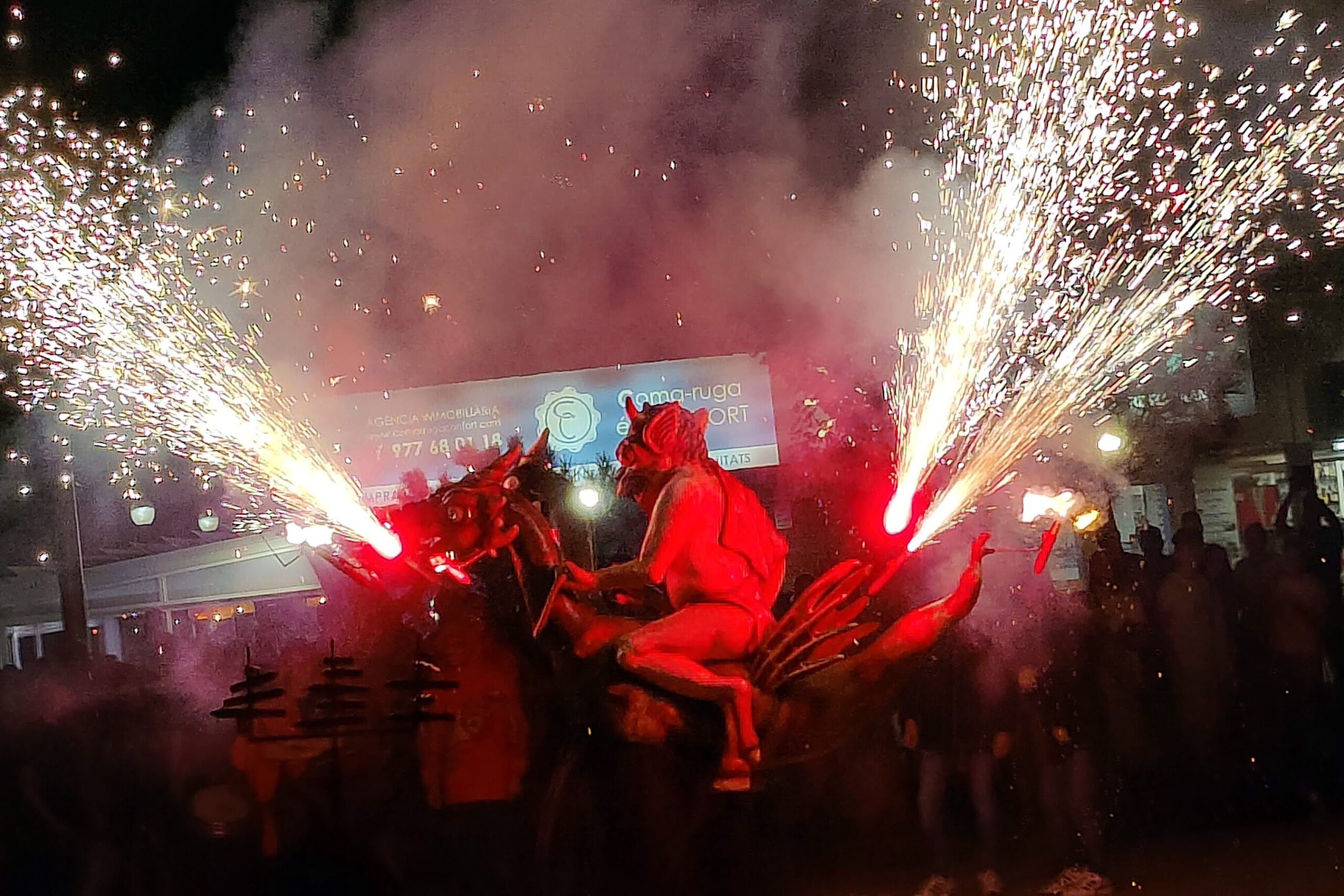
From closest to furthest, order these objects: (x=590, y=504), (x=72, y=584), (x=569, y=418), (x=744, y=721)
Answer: (x=744, y=721) → (x=590, y=504) → (x=72, y=584) → (x=569, y=418)

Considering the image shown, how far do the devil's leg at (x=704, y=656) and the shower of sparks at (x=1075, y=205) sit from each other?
87 centimetres

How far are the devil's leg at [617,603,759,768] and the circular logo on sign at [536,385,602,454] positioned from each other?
2.64 m

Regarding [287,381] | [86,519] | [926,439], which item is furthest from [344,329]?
[926,439]

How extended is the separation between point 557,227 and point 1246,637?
4.38m

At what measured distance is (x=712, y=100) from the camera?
6867 mm

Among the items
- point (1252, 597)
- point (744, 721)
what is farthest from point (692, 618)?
point (1252, 597)


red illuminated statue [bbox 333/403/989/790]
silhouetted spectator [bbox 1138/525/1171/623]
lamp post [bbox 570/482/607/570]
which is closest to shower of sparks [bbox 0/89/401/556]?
red illuminated statue [bbox 333/403/989/790]

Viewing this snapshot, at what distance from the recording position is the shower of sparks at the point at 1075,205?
18.1 ft

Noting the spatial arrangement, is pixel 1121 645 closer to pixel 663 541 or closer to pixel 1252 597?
pixel 1252 597

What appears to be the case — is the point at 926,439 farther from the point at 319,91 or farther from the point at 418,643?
the point at 319,91

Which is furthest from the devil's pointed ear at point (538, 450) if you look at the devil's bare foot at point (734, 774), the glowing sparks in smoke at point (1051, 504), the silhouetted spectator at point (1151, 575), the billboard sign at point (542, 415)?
the silhouetted spectator at point (1151, 575)

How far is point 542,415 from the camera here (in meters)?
7.36

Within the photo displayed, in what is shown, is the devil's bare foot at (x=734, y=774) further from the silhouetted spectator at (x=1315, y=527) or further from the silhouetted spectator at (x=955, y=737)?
the silhouetted spectator at (x=1315, y=527)

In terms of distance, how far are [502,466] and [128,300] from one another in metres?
2.40
